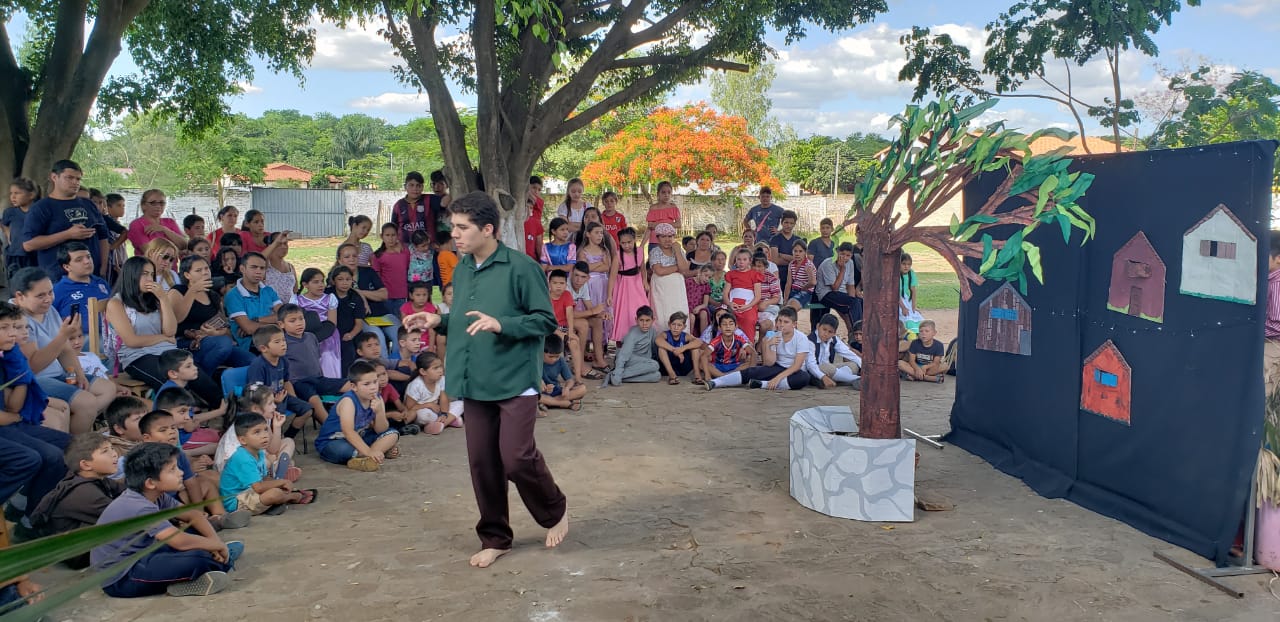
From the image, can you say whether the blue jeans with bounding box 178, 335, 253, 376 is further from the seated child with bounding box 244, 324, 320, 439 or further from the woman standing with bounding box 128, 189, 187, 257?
the woman standing with bounding box 128, 189, 187, 257

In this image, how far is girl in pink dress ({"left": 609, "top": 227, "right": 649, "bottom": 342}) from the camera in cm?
1000

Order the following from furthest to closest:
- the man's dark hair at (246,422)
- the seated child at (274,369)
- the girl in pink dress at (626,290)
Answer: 1. the girl in pink dress at (626,290)
2. the seated child at (274,369)
3. the man's dark hair at (246,422)

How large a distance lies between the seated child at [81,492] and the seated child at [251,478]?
766 millimetres

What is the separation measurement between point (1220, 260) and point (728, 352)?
17.2 ft

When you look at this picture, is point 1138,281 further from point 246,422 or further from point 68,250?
point 68,250

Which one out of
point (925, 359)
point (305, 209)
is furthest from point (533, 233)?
point (305, 209)

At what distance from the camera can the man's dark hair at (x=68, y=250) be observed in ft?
21.2

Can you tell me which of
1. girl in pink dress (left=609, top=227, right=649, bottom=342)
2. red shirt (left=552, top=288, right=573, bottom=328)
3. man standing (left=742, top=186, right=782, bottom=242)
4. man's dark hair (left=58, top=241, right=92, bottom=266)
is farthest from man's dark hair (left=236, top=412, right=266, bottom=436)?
man standing (left=742, top=186, right=782, bottom=242)

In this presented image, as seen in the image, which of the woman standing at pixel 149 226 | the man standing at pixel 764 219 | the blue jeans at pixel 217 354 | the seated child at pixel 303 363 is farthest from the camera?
the man standing at pixel 764 219

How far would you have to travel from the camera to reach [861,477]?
204 inches

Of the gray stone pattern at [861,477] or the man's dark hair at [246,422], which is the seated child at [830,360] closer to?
the gray stone pattern at [861,477]

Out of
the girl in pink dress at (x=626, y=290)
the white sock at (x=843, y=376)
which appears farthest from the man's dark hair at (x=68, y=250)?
the white sock at (x=843, y=376)

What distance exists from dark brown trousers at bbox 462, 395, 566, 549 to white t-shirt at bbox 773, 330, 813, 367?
15.9ft

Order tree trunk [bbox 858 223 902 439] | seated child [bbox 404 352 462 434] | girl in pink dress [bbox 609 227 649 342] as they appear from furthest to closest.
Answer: girl in pink dress [bbox 609 227 649 342]
seated child [bbox 404 352 462 434]
tree trunk [bbox 858 223 902 439]
